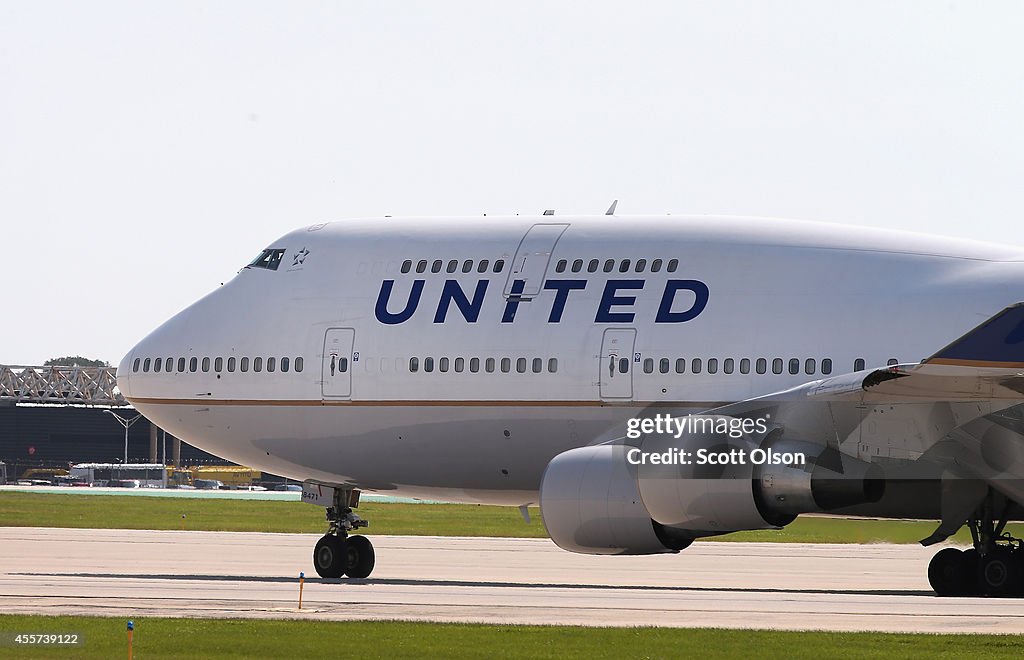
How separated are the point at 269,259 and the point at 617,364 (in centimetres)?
800

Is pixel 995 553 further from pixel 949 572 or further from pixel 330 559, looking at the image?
pixel 330 559

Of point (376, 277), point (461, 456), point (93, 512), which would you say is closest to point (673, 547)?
point (461, 456)

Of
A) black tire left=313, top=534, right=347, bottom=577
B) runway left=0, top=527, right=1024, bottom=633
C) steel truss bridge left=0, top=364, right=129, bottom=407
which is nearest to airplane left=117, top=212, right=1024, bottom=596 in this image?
black tire left=313, top=534, right=347, bottom=577

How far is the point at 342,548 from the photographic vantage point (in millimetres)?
31047

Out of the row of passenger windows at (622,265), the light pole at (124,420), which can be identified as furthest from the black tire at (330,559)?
the light pole at (124,420)

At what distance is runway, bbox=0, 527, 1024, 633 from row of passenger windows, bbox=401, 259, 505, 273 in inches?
A: 207

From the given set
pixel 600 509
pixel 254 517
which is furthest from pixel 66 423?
pixel 600 509

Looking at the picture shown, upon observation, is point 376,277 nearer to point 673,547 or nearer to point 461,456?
point 461,456

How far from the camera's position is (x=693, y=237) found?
28.0 meters

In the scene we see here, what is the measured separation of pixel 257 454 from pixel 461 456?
444 centimetres

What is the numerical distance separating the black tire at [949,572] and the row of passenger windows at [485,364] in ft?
22.0

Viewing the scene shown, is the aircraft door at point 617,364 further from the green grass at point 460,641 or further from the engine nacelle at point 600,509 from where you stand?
the green grass at point 460,641

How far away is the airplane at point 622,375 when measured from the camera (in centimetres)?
2453

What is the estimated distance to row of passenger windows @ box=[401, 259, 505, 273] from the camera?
29266 mm
